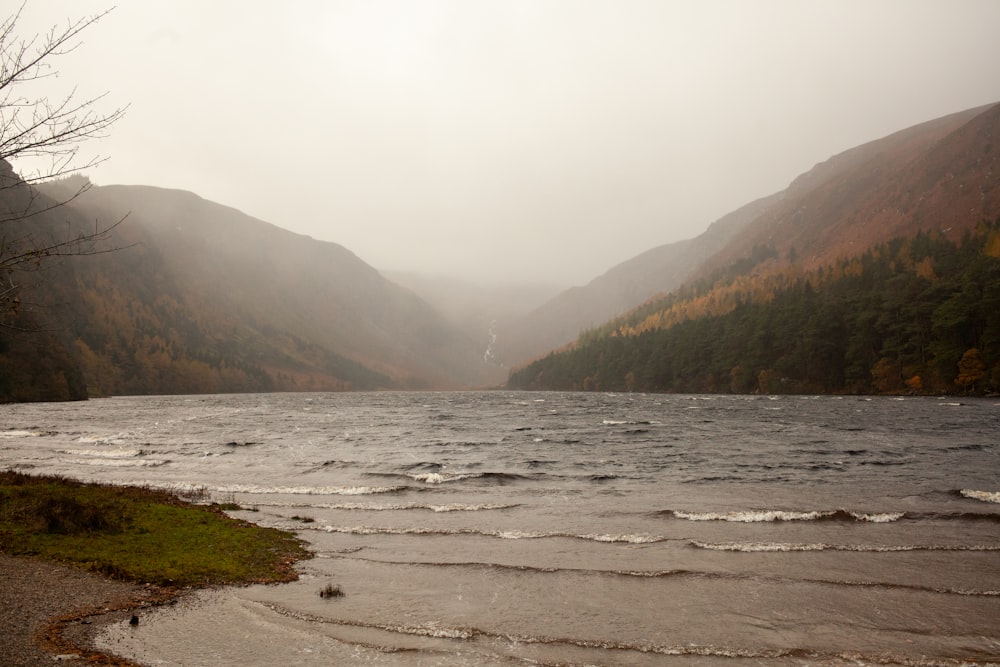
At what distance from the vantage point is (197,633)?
37.0 feet

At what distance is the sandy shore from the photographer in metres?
9.45

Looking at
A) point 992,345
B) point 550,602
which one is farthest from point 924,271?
point 550,602

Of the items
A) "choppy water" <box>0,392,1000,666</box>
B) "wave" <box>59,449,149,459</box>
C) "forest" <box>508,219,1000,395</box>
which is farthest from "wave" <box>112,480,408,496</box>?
"forest" <box>508,219,1000,395</box>

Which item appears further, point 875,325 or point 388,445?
point 875,325

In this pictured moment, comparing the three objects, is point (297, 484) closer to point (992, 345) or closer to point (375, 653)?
point (375, 653)

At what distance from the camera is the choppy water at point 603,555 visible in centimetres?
1134

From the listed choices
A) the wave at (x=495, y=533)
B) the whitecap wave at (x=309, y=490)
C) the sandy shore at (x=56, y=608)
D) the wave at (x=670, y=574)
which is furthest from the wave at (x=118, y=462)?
the wave at (x=670, y=574)

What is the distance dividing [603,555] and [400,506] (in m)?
11.0

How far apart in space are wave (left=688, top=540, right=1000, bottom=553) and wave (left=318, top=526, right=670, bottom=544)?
6.15ft

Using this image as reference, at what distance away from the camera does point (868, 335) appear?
12594cm

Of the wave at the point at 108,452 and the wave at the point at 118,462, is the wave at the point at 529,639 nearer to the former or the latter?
the wave at the point at 118,462

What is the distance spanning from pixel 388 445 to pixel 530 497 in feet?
81.8

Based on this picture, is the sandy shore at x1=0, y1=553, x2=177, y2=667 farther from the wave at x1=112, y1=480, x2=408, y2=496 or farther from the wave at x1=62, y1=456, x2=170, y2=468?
the wave at x1=62, y1=456, x2=170, y2=468

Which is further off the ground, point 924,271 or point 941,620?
point 924,271
